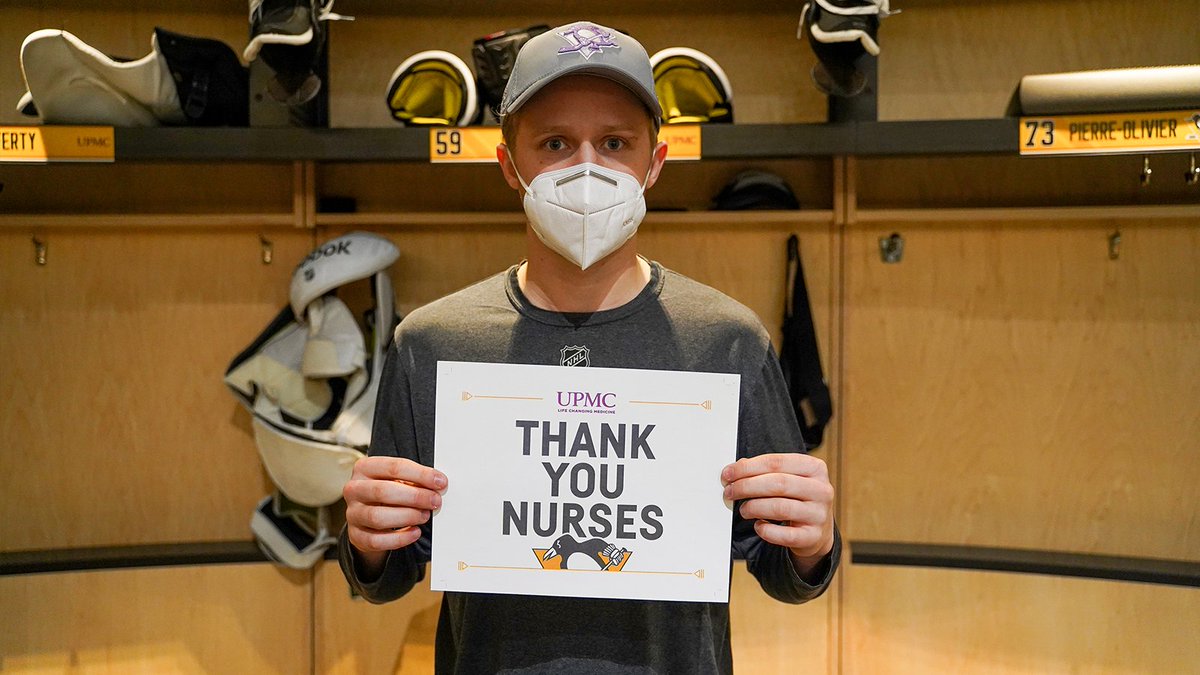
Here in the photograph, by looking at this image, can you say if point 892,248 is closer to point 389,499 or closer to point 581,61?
point 581,61

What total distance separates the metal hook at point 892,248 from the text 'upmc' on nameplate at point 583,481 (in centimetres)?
169

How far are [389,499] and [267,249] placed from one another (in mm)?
1809

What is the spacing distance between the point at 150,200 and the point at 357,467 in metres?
2.04

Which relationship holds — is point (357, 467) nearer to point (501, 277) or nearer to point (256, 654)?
point (501, 277)

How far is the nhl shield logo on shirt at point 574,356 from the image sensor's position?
3.57 feet

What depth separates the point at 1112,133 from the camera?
200 centimetres

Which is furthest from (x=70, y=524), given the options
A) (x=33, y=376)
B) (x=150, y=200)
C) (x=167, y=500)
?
(x=150, y=200)

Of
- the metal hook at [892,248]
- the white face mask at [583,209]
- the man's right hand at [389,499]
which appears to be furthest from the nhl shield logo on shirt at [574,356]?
the metal hook at [892,248]

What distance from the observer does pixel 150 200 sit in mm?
2648

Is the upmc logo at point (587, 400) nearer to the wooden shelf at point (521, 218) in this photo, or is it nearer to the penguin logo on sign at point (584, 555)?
the penguin logo on sign at point (584, 555)

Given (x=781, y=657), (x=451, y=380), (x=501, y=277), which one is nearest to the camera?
(x=451, y=380)

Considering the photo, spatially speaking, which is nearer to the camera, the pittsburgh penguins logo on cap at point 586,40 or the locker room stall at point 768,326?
the pittsburgh penguins logo on cap at point 586,40

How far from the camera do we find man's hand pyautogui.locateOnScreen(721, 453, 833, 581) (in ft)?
3.25

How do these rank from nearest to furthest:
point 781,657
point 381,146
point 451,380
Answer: point 451,380
point 381,146
point 781,657
